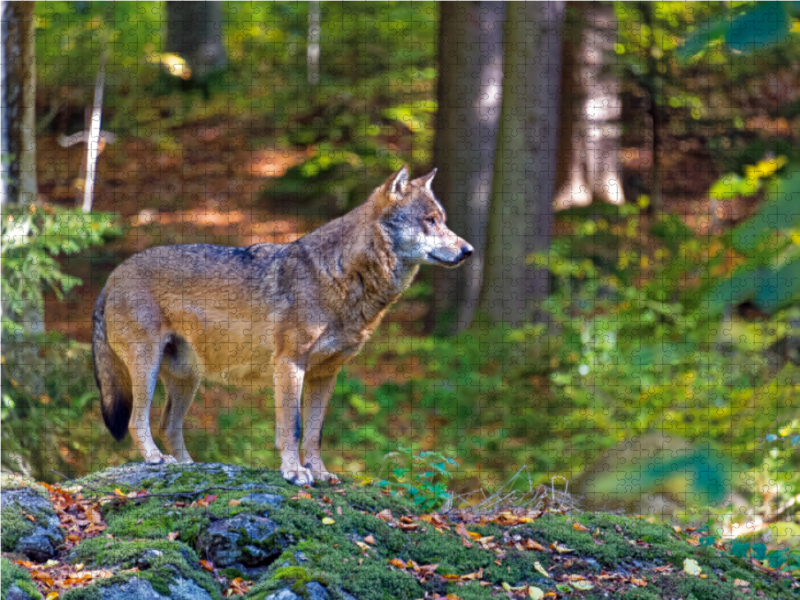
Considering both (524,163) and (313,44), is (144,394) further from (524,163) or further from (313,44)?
(313,44)

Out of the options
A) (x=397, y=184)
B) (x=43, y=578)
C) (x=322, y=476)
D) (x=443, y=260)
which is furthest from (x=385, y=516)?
(x=397, y=184)

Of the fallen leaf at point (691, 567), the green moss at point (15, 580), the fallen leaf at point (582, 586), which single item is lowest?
the fallen leaf at point (691, 567)

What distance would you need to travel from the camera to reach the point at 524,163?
12164 mm

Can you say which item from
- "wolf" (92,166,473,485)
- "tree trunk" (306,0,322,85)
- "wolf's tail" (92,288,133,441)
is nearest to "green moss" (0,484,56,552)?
"wolf" (92,166,473,485)

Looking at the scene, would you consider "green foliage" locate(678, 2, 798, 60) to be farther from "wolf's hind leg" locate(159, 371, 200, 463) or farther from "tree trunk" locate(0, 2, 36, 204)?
"tree trunk" locate(0, 2, 36, 204)

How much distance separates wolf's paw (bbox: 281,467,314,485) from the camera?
5.46 meters

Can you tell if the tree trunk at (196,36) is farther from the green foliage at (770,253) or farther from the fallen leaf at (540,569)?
the green foliage at (770,253)

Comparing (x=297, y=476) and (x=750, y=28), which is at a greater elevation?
(x=750, y=28)

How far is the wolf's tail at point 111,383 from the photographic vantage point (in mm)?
6103

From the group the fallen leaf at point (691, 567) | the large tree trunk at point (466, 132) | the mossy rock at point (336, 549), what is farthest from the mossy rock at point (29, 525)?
the large tree trunk at point (466, 132)

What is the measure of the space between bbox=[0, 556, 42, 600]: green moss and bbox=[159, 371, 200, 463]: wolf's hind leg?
223 centimetres

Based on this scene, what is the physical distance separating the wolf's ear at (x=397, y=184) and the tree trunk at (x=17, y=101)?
3525mm

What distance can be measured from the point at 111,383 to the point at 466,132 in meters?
8.34

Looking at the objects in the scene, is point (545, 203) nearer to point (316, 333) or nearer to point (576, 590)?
point (316, 333)
